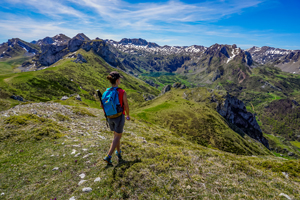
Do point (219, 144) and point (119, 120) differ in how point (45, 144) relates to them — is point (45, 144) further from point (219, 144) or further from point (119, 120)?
point (219, 144)

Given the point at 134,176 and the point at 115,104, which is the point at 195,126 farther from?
the point at 115,104

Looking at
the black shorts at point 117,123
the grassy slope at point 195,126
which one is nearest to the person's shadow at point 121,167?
the black shorts at point 117,123

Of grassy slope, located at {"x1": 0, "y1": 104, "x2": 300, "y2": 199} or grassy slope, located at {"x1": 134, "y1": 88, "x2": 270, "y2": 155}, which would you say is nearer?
grassy slope, located at {"x1": 0, "y1": 104, "x2": 300, "y2": 199}

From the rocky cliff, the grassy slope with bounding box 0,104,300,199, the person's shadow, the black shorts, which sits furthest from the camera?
the rocky cliff

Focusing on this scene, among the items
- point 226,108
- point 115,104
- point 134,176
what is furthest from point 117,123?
point 226,108

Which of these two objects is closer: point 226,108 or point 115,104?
point 115,104

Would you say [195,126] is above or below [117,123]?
below

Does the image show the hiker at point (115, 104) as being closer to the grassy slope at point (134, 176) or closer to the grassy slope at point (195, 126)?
the grassy slope at point (134, 176)

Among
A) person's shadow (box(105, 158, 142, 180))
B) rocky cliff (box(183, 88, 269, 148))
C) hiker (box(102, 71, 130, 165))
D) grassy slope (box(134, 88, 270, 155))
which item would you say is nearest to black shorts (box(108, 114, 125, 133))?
A: hiker (box(102, 71, 130, 165))

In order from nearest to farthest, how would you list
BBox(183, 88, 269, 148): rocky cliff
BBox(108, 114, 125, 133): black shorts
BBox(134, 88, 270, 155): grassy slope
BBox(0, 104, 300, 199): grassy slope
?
BBox(0, 104, 300, 199): grassy slope, BBox(108, 114, 125, 133): black shorts, BBox(134, 88, 270, 155): grassy slope, BBox(183, 88, 269, 148): rocky cliff

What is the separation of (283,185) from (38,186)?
14362 millimetres

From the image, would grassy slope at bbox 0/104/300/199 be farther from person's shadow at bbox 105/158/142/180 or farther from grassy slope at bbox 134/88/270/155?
grassy slope at bbox 134/88/270/155

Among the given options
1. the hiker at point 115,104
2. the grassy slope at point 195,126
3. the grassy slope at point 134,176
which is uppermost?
the hiker at point 115,104

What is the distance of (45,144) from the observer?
41.2 feet
